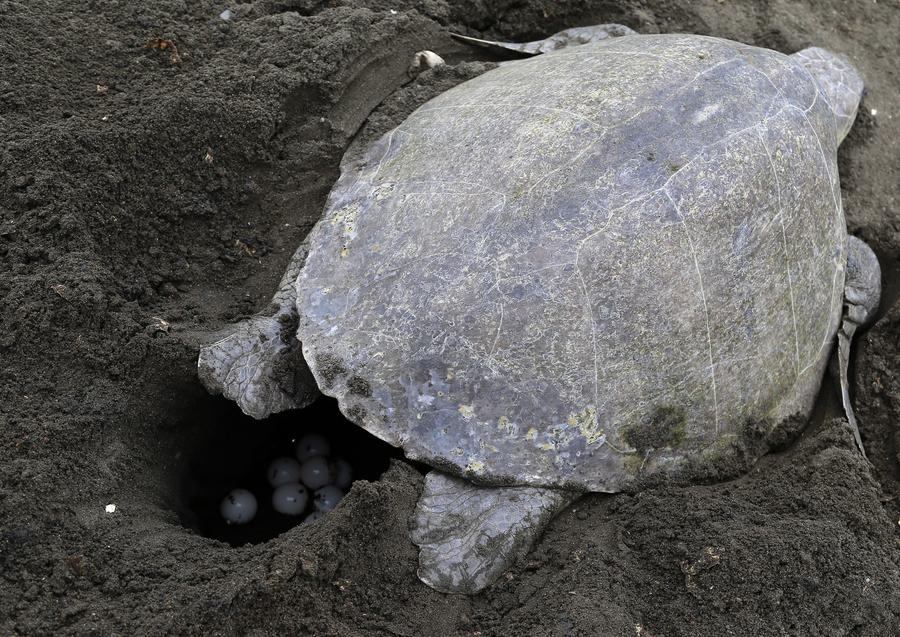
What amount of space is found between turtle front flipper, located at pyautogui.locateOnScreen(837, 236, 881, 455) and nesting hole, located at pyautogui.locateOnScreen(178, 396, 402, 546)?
5.44 ft

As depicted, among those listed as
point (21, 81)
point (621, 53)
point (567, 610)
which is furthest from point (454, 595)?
point (21, 81)

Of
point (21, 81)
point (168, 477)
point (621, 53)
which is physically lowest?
point (168, 477)

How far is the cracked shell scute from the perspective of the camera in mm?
2365

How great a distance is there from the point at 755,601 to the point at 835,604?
0.85ft

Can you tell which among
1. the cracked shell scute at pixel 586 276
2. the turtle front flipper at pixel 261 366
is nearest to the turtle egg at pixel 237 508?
the turtle front flipper at pixel 261 366

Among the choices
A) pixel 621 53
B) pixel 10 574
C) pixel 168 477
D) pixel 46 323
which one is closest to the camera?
pixel 10 574

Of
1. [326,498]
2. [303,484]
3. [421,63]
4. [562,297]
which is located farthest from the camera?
[421,63]

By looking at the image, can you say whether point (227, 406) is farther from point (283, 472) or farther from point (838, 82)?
point (838, 82)

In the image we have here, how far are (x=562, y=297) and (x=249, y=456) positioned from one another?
1523 mm

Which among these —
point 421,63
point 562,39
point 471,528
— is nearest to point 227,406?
point 471,528

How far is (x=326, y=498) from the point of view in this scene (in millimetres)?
3031

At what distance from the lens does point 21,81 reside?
3002mm

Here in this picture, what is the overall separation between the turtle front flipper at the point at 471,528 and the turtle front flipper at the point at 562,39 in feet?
7.01

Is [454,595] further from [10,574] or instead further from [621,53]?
[621,53]
